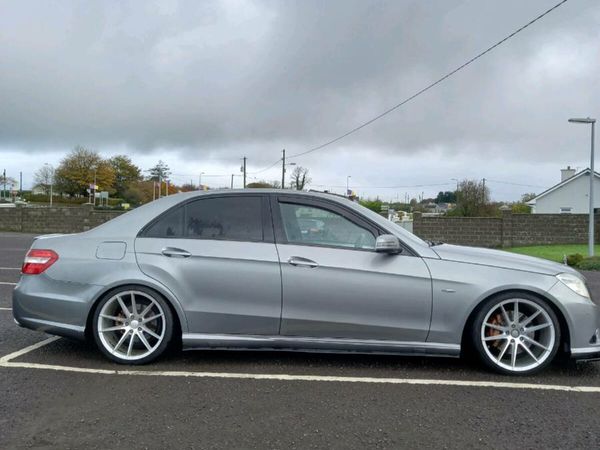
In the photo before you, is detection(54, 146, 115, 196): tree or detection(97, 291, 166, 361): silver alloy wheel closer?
detection(97, 291, 166, 361): silver alloy wheel

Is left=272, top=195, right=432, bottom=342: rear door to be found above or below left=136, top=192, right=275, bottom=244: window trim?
below

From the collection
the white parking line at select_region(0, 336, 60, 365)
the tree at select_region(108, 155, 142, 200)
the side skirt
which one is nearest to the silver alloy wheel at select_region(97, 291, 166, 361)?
the side skirt

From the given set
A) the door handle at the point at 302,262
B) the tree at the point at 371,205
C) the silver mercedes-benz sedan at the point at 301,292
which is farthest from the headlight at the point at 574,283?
the door handle at the point at 302,262

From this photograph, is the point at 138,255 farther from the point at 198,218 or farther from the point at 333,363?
the point at 333,363

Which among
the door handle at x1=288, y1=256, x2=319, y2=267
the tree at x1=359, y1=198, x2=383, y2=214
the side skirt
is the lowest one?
the side skirt

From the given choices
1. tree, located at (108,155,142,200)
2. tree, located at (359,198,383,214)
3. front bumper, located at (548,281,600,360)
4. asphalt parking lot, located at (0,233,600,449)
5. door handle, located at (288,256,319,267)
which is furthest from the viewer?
tree, located at (108,155,142,200)

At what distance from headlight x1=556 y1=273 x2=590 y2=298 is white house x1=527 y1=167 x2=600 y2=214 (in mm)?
44514

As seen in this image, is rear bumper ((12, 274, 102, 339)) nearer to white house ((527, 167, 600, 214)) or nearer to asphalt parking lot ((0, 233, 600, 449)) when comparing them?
asphalt parking lot ((0, 233, 600, 449))

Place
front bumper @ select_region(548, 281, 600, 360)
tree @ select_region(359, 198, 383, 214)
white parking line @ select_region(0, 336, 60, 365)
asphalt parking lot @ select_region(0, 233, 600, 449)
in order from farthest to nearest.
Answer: tree @ select_region(359, 198, 383, 214), white parking line @ select_region(0, 336, 60, 365), front bumper @ select_region(548, 281, 600, 360), asphalt parking lot @ select_region(0, 233, 600, 449)

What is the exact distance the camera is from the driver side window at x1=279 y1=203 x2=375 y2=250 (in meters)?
4.17

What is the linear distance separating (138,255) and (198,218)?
59 cm

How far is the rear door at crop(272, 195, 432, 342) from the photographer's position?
4008 mm

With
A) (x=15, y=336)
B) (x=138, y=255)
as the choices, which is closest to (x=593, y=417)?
(x=138, y=255)

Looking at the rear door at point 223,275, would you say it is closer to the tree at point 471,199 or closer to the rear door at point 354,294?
the rear door at point 354,294
